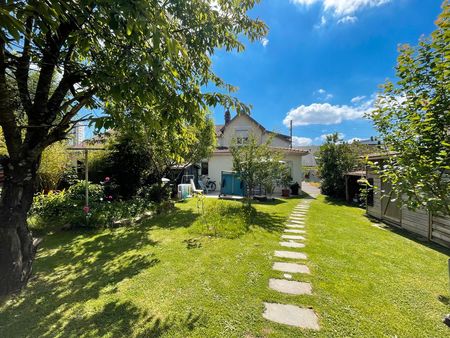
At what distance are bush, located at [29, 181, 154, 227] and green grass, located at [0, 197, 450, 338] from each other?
619 mm

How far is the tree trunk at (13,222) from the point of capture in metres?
3.24

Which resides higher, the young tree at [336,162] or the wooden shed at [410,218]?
the young tree at [336,162]

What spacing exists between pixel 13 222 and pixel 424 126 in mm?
5976

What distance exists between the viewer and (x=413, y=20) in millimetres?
6289

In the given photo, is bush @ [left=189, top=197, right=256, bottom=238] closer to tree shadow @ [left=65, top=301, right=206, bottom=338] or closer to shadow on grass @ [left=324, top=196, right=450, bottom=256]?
tree shadow @ [left=65, top=301, right=206, bottom=338]

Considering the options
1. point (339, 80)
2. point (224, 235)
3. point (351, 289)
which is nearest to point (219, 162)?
point (339, 80)

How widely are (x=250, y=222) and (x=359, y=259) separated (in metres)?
3.74

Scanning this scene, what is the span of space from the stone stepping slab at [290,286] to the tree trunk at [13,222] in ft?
13.4

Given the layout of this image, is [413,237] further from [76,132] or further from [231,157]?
[231,157]

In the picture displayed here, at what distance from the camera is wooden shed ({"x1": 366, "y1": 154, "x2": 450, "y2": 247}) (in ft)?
20.7

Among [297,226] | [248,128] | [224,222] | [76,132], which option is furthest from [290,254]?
[248,128]

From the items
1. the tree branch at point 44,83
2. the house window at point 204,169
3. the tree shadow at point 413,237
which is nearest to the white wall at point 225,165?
the house window at point 204,169

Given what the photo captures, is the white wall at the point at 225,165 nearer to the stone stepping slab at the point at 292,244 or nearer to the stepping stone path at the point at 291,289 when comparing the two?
the stone stepping slab at the point at 292,244

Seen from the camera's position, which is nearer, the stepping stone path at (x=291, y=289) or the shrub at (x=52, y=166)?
the stepping stone path at (x=291, y=289)
